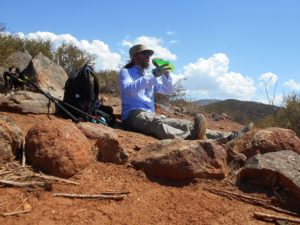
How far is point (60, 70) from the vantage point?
26.6 feet

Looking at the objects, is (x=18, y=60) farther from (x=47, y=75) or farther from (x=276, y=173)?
(x=276, y=173)

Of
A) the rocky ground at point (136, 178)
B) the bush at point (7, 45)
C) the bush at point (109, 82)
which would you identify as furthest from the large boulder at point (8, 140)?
the bush at point (109, 82)

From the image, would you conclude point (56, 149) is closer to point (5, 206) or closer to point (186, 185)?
point (5, 206)

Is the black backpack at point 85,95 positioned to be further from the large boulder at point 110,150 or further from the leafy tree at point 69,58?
the leafy tree at point 69,58

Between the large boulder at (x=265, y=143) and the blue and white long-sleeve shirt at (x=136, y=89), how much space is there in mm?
1553

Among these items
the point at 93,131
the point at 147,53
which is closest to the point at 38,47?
the point at 147,53

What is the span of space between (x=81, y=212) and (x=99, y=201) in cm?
23

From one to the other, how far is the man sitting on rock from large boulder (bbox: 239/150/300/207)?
91 centimetres

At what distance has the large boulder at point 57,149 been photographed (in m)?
3.35

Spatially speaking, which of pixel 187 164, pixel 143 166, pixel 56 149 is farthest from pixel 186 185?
pixel 56 149

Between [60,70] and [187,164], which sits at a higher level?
[60,70]

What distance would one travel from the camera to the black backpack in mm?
5398

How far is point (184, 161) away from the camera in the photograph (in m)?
3.73

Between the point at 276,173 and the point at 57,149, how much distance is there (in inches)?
74.3
